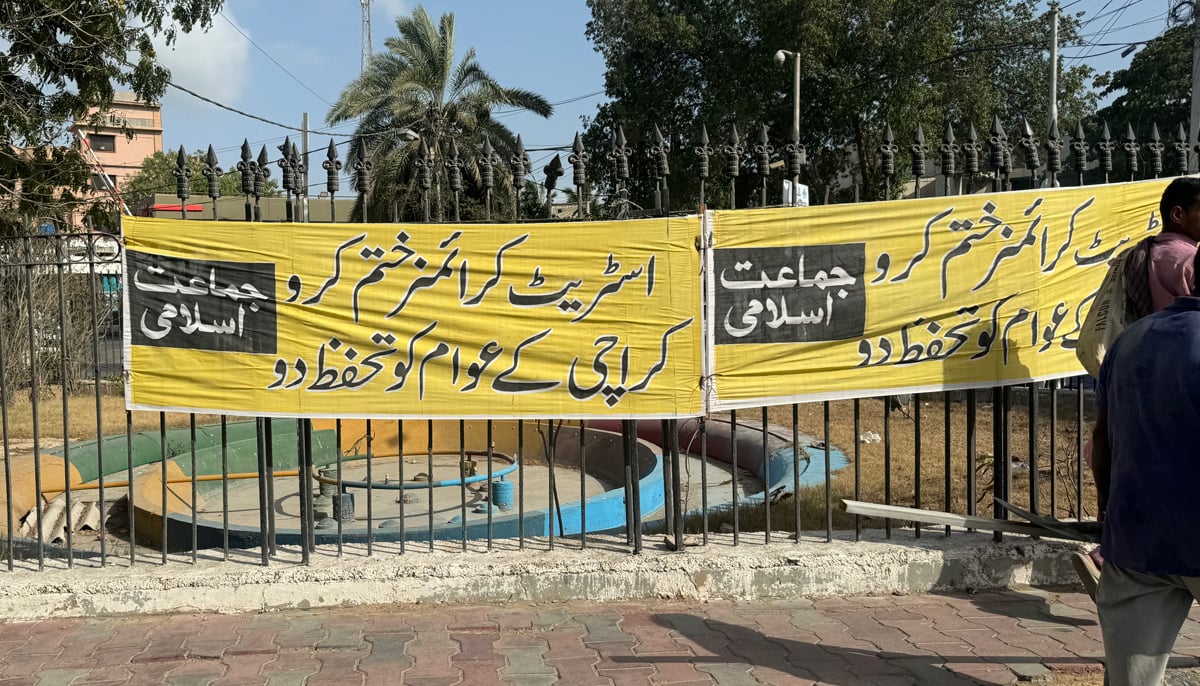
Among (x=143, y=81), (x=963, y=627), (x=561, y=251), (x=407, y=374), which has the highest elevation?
(x=143, y=81)

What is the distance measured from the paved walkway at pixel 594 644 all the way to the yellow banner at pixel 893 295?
3.65 ft

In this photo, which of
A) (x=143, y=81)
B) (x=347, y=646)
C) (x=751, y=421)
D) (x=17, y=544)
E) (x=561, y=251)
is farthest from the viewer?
(x=751, y=421)

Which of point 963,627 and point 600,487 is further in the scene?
point 600,487

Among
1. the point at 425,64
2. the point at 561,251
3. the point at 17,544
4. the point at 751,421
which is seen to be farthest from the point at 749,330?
the point at 425,64

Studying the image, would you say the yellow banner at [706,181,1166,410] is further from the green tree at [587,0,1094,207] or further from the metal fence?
the green tree at [587,0,1094,207]

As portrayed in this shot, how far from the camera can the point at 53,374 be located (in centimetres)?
1568

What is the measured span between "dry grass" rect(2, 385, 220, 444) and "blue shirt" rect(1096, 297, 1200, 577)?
1177cm

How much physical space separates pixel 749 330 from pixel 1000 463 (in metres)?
1.54

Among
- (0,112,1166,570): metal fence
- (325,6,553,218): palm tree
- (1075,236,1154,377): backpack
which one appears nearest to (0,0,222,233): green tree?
(0,112,1166,570): metal fence

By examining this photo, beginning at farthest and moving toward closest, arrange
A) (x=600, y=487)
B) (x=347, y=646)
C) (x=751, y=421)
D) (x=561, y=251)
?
(x=751, y=421) < (x=600, y=487) < (x=561, y=251) < (x=347, y=646)

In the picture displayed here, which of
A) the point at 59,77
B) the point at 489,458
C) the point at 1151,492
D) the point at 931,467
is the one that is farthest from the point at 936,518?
the point at 59,77

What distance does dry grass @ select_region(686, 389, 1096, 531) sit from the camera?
22.2 feet

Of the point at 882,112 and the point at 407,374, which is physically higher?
the point at 882,112

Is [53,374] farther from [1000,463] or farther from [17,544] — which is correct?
[1000,463]
